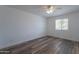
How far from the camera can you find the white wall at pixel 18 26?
1298 millimetres

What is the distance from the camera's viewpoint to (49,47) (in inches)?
56.8

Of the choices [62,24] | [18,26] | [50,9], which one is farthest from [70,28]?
[18,26]

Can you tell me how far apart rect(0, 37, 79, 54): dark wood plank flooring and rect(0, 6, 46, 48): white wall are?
118 millimetres

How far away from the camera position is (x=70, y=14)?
1370mm

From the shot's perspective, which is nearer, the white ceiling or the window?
the white ceiling

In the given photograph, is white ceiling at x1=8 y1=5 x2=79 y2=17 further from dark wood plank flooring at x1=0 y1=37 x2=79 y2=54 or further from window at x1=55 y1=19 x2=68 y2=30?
dark wood plank flooring at x1=0 y1=37 x2=79 y2=54

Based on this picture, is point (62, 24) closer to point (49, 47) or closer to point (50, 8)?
point (50, 8)

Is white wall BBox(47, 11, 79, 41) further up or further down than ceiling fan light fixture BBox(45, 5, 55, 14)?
further down

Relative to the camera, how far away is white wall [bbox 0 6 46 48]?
4.26 feet

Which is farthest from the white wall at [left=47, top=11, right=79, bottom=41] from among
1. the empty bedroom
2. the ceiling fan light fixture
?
the ceiling fan light fixture

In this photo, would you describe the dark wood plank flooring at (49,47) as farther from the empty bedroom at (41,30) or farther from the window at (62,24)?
the window at (62,24)

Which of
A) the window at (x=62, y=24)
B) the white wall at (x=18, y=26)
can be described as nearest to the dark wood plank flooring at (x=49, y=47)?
the white wall at (x=18, y=26)
